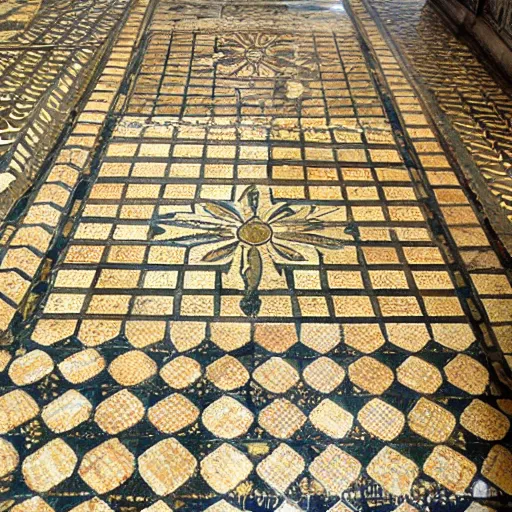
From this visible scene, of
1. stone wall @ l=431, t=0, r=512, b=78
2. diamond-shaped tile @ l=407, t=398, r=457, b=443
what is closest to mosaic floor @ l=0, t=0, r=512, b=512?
diamond-shaped tile @ l=407, t=398, r=457, b=443

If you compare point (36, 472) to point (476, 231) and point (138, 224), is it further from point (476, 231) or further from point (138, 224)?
point (476, 231)

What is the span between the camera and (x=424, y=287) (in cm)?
144

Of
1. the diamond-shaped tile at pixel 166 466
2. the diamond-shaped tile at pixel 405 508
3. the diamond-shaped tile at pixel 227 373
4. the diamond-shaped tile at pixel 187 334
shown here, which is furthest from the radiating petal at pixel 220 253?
the diamond-shaped tile at pixel 405 508

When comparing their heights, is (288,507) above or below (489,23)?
below

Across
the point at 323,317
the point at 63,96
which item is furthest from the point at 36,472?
the point at 63,96

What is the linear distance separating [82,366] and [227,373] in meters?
0.34

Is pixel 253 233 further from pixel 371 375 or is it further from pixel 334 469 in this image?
pixel 334 469

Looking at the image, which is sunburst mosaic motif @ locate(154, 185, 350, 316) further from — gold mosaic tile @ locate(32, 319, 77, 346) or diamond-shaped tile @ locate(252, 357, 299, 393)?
gold mosaic tile @ locate(32, 319, 77, 346)

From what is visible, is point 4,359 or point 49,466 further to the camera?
point 4,359

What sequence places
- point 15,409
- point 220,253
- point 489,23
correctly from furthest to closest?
point 489,23 < point 220,253 < point 15,409

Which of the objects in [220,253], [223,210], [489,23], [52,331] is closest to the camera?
[52,331]

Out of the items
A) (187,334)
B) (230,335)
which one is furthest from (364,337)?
(187,334)

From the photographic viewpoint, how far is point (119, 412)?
1.14 m

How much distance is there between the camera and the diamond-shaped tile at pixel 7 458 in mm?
1038
